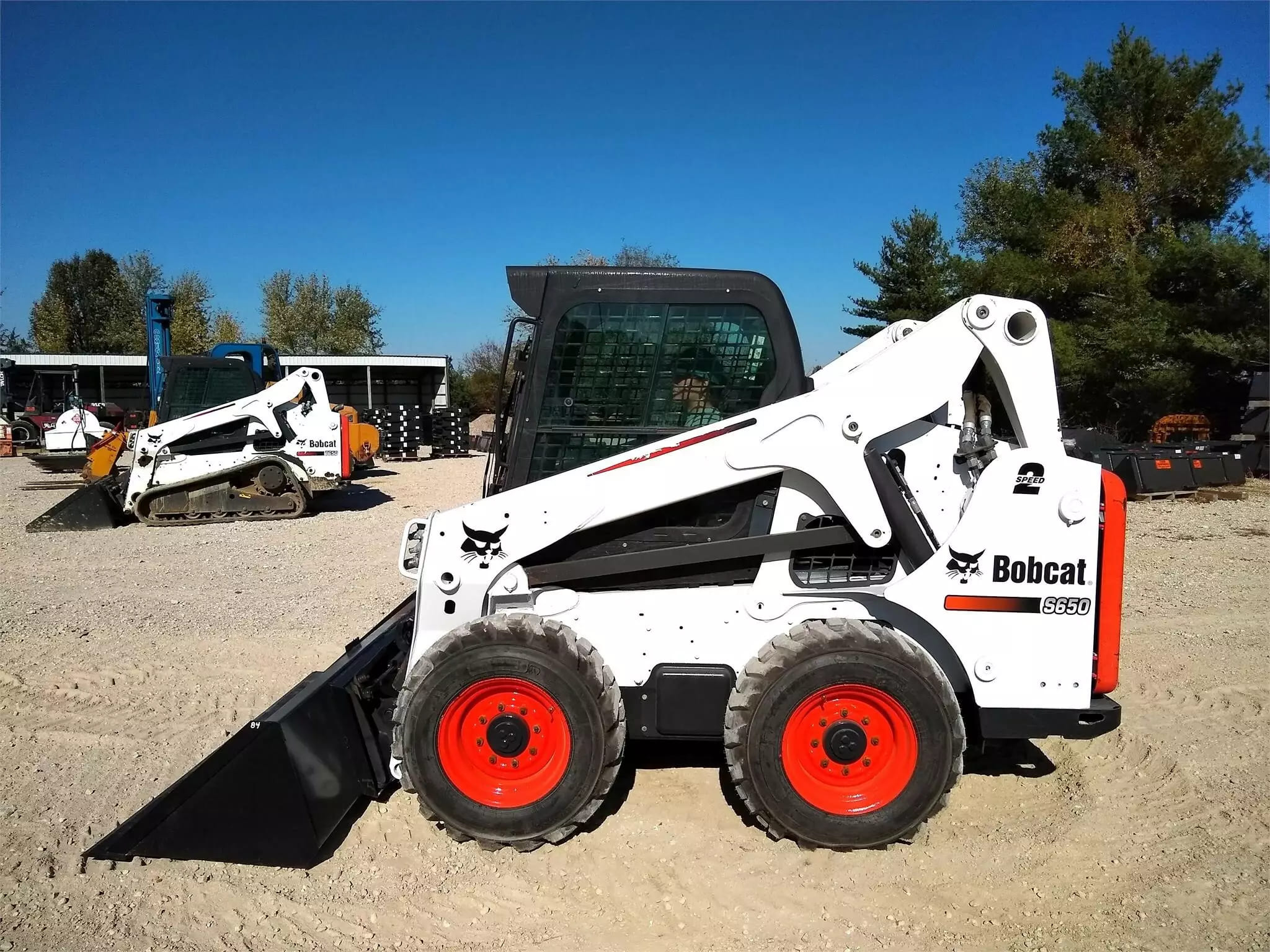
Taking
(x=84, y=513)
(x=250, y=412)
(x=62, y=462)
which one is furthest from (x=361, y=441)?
(x=62, y=462)

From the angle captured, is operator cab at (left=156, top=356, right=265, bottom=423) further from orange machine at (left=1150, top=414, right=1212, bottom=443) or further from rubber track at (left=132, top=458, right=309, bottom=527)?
orange machine at (left=1150, top=414, right=1212, bottom=443)

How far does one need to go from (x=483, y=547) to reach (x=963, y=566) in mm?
1920

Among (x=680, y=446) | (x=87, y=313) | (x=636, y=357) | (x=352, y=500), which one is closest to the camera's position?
(x=680, y=446)

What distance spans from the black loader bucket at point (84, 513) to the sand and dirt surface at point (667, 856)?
628 cm

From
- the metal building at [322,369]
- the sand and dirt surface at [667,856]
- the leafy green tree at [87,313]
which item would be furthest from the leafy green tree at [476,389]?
the sand and dirt surface at [667,856]

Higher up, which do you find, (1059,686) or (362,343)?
(362,343)

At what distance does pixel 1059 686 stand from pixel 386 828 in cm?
281

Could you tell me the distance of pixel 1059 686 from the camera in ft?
11.2

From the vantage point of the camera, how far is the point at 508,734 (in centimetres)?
340

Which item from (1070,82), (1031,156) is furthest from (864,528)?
(1031,156)

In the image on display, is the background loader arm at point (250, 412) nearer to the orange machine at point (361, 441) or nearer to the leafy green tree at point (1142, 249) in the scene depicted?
the orange machine at point (361, 441)

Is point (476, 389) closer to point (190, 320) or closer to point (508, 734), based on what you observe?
point (190, 320)

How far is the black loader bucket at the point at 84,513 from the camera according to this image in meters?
11.4

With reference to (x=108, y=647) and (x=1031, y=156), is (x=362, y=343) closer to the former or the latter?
(x=1031, y=156)
